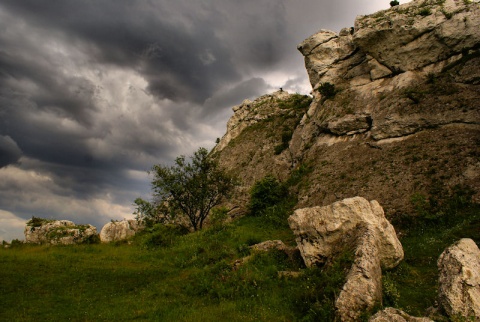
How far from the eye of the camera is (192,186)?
47.4 metres

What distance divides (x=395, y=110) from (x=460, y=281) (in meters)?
35.0

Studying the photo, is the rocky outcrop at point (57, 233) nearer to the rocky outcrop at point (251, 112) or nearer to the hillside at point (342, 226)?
the hillside at point (342, 226)

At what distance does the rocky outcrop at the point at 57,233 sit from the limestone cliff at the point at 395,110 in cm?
2843

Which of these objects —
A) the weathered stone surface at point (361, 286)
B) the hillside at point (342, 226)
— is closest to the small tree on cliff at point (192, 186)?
the hillside at point (342, 226)

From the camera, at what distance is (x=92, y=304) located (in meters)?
16.0

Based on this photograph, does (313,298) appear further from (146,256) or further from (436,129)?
(436,129)

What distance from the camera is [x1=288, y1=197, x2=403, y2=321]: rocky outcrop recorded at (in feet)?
42.9

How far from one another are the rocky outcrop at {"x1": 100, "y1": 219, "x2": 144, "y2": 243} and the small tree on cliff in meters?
5.57

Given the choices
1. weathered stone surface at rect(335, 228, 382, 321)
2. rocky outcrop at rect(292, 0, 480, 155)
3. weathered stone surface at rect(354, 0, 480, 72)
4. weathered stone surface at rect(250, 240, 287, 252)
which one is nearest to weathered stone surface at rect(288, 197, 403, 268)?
weathered stone surface at rect(335, 228, 382, 321)

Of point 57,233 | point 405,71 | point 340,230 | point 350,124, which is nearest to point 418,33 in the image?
point 405,71

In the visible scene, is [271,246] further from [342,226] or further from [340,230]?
[342,226]

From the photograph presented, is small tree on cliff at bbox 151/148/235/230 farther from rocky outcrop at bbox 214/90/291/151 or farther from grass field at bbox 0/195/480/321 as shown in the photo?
rocky outcrop at bbox 214/90/291/151

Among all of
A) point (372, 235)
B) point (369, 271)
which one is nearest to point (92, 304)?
point (369, 271)

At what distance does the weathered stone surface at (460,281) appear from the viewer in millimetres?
9641
